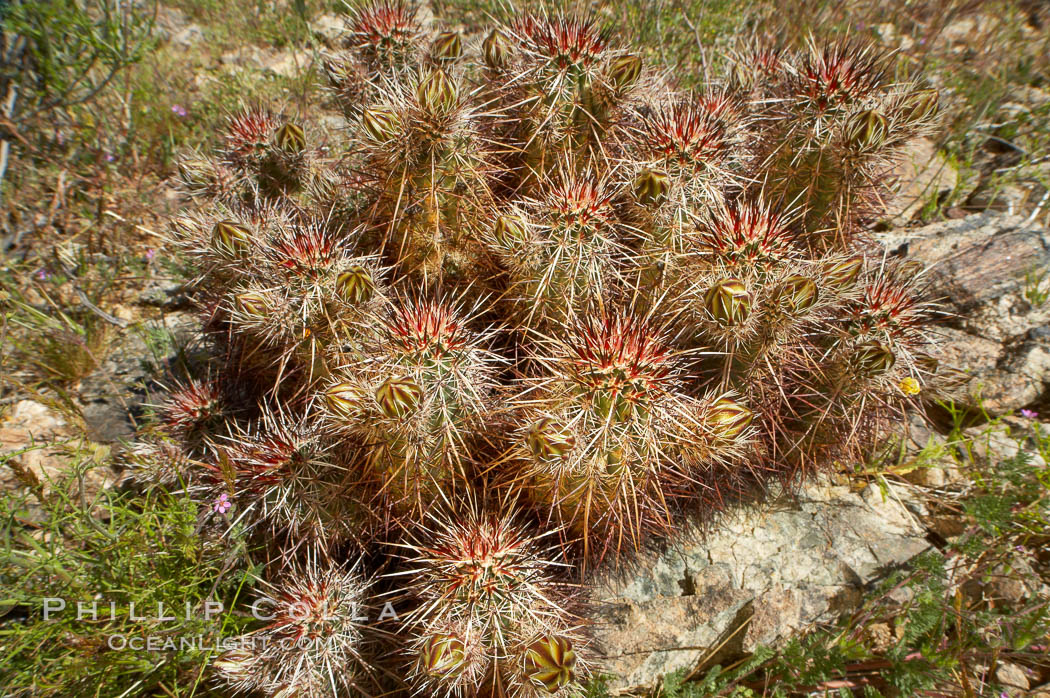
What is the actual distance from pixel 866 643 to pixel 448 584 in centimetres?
206

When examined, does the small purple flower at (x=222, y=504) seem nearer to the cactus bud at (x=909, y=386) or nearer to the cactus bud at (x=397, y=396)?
the cactus bud at (x=397, y=396)

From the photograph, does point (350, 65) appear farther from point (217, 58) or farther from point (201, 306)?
point (217, 58)

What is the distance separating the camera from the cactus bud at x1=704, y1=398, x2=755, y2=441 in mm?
2246

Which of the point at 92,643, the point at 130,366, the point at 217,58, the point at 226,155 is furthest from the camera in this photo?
the point at 217,58

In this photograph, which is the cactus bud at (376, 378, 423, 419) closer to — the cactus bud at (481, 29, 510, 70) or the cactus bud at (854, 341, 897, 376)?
the cactus bud at (854, 341, 897, 376)

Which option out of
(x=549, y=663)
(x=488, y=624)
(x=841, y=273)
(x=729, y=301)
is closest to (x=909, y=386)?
(x=841, y=273)

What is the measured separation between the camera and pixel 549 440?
6.72 ft

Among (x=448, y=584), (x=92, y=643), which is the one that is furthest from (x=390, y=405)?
(x=92, y=643)

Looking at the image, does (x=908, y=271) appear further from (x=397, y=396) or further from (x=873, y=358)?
(x=397, y=396)

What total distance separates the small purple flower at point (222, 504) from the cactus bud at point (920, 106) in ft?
11.3

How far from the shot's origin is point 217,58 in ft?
19.7

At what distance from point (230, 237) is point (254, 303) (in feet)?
1.72

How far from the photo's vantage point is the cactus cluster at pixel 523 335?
2184 mm

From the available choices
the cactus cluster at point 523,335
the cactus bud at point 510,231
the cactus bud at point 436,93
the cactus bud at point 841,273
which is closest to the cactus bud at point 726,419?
the cactus cluster at point 523,335
